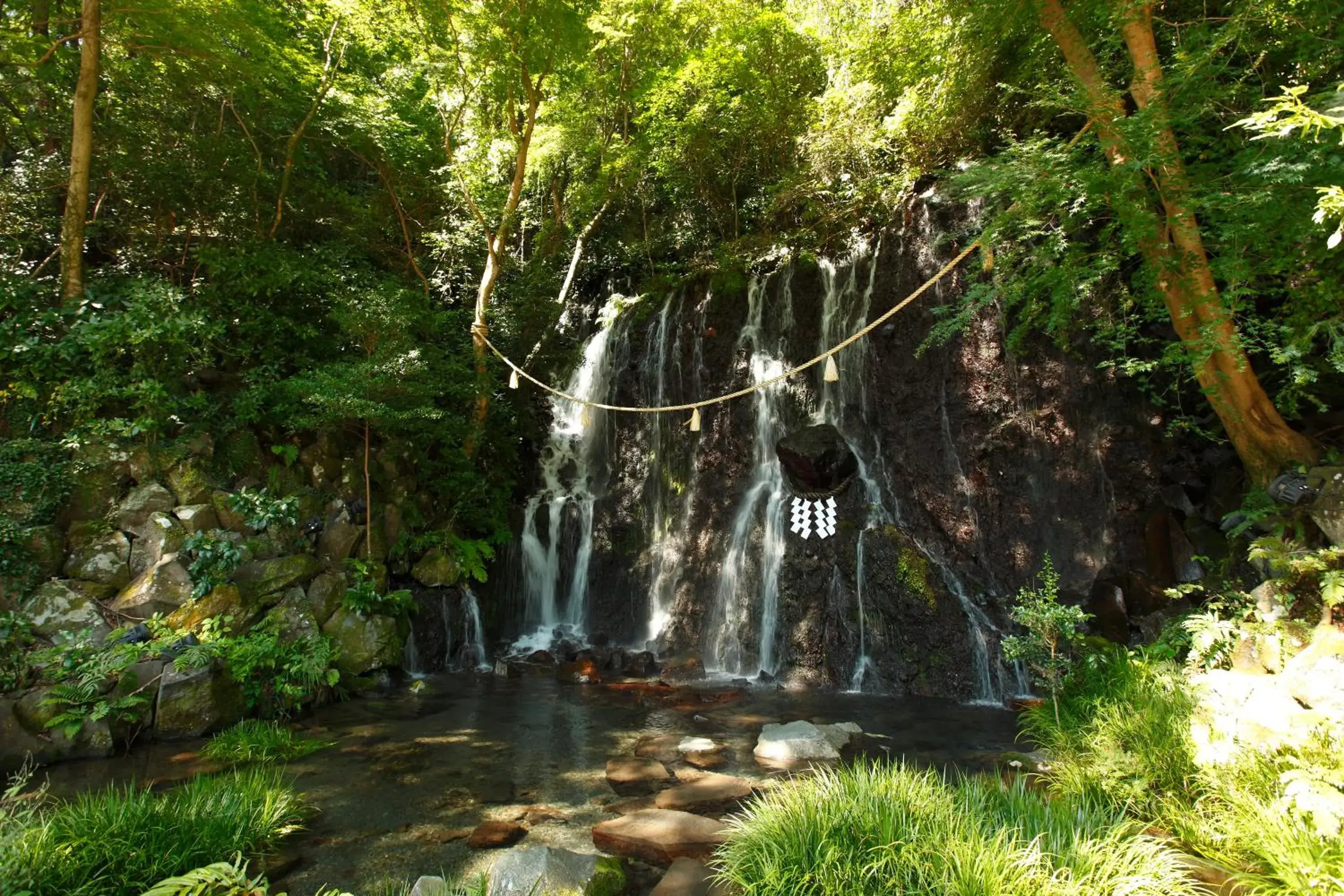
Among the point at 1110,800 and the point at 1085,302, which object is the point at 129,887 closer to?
the point at 1110,800

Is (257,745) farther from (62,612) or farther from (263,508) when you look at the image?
(263,508)

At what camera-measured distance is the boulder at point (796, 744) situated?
546 cm

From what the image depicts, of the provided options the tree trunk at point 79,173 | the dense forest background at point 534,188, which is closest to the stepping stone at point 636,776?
the dense forest background at point 534,188

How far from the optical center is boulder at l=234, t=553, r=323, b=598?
716 centimetres

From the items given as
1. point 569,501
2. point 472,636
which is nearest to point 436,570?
point 472,636

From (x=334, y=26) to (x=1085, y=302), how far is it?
11782 millimetres

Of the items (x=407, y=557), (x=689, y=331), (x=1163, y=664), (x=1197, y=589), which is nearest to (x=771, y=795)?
(x=1163, y=664)

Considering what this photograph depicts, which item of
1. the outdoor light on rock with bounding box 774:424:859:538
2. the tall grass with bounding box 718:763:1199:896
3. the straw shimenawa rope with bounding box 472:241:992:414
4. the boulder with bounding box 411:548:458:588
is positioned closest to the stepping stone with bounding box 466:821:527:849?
the tall grass with bounding box 718:763:1199:896

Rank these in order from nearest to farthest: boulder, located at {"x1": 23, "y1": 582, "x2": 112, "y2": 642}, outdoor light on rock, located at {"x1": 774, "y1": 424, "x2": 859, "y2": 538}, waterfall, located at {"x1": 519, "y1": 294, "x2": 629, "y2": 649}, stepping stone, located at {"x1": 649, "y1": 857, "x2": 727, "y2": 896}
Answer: stepping stone, located at {"x1": 649, "y1": 857, "x2": 727, "y2": 896} → boulder, located at {"x1": 23, "y1": 582, "x2": 112, "y2": 642} → outdoor light on rock, located at {"x1": 774, "y1": 424, "x2": 859, "y2": 538} → waterfall, located at {"x1": 519, "y1": 294, "x2": 629, "y2": 649}

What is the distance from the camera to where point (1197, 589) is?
20.4 ft

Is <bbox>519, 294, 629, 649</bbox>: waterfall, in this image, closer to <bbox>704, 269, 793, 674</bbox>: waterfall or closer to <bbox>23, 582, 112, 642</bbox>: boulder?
<bbox>704, 269, 793, 674</bbox>: waterfall

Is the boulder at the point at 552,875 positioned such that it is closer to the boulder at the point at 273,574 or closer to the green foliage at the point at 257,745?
the green foliage at the point at 257,745

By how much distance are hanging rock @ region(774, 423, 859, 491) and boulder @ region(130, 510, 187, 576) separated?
25.2 feet

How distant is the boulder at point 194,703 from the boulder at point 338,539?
2234mm
